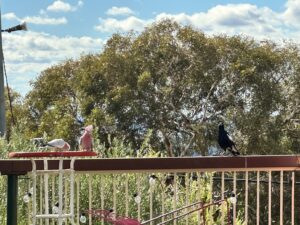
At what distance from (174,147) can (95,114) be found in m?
1.70

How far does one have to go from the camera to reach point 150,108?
12102 mm

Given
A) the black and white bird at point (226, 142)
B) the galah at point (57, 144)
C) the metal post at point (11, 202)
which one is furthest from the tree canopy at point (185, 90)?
the galah at point (57, 144)

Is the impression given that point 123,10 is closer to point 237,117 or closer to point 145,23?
point 145,23

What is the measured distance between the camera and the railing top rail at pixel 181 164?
10.7 ft

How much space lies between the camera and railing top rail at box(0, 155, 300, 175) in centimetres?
325

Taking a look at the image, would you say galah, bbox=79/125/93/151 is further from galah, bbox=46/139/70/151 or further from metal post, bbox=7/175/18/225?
metal post, bbox=7/175/18/225

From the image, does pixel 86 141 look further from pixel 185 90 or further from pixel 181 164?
pixel 185 90

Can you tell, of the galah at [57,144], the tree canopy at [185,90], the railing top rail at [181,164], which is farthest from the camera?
the tree canopy at [185,90]

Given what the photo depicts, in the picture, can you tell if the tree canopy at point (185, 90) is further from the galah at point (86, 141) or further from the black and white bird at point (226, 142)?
the galah at point (86, 141)

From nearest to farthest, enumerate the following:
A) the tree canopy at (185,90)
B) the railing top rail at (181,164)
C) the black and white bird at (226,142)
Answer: the railing top rail at (181,164) → the black and white bird at (226,142) → the tree canopy at (185,90)

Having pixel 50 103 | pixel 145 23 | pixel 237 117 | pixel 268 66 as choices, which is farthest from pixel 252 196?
pixel 50 103

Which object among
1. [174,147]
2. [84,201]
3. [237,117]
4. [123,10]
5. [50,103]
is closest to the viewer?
[84,201]

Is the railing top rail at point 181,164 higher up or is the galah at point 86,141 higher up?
the galah at point 86,141

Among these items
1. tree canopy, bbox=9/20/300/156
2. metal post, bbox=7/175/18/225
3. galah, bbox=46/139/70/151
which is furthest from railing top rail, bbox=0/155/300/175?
tree canopy, bbox=9/20/300/156
